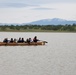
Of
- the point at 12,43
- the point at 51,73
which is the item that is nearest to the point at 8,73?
the point at 51,73

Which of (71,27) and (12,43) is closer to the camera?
(12,43)

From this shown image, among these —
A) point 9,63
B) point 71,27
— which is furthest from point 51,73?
point 71,27

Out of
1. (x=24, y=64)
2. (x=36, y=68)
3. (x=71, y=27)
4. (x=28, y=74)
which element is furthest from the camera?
(x=71, y=27)

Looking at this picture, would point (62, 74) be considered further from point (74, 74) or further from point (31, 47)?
point (31, 47)

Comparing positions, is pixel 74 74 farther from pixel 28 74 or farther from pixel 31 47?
pixel 31 47

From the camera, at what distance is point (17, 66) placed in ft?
104

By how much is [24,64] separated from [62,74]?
6.17 meters

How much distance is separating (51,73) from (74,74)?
6.11 ft

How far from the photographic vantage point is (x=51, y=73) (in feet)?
93.3

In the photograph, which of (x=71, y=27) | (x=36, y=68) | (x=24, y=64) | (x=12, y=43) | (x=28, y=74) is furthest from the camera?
(x=71, y=27)

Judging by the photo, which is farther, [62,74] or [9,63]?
[9,63]

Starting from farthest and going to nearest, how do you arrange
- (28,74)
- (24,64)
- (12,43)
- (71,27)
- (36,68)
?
(71,27), (12,43), (24,64), (36,68), (28,74)

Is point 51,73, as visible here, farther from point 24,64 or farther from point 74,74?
point 24,64

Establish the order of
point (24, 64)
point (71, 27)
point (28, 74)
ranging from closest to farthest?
point (28, 74)
point (24, 64)
point (71, 27)
